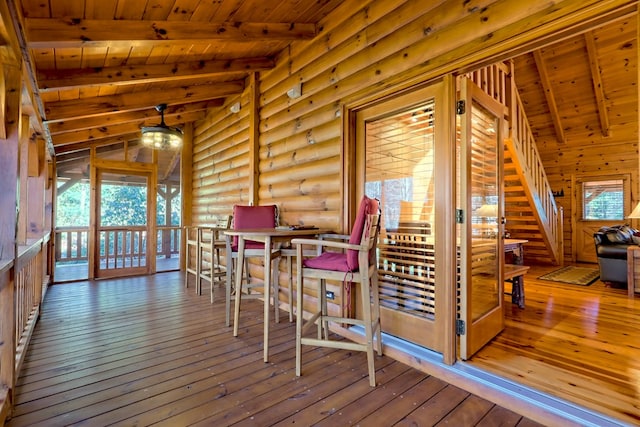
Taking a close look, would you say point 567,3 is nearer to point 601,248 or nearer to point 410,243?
point 410,243

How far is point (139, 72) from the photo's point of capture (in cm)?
306

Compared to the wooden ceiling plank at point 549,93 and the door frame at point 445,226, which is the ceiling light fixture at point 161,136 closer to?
the door frame at point 445,226

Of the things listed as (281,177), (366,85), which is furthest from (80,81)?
(366,85)

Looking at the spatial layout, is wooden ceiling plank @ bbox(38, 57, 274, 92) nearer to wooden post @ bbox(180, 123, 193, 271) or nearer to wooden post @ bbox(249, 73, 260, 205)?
wooden post @ bbox(249, 73, 260, 205)

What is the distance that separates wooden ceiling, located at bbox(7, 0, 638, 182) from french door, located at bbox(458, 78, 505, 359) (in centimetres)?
166

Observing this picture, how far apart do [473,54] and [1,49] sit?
2.51 metres

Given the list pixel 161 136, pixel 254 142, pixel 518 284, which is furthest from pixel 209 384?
pixel 161 136

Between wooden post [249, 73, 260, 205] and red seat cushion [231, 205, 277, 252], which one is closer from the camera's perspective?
red seat cushion [231, 205, 277, 252]

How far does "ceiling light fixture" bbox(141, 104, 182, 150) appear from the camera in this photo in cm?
411

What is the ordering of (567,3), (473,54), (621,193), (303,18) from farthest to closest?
(621,193) → (303,18) → (473,54) → (567,3)

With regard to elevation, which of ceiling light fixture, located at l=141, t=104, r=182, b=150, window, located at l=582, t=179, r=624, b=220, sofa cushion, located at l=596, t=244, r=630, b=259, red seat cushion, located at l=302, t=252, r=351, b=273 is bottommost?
sofa cushion, located at l=596, t=244, r=630, b=259

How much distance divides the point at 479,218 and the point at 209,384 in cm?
215

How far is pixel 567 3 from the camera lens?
154 centimetres

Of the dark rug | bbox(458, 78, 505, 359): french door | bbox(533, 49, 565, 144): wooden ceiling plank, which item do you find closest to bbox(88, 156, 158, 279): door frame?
bbox(458, 78, 505, 359): french door
